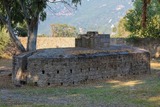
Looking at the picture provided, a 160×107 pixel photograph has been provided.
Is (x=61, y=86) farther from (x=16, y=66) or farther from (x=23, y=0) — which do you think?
(x=23, y=0)

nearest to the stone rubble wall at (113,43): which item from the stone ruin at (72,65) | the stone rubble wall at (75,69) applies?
the stone ruin at (72,65)

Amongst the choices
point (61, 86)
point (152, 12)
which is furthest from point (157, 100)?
point (152, 12)

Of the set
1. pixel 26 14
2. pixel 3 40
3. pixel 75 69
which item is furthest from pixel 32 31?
pixel 3 40

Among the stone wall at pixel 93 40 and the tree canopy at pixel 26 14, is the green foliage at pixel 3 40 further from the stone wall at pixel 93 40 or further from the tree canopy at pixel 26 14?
the stone wall at pixel 93 40

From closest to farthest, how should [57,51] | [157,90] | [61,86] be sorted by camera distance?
1. [157,90]
2. [61,86]
3. [57,51]

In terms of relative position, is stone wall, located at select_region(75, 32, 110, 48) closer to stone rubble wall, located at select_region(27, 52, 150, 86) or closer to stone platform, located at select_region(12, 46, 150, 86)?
stone platform, located at select_region(12, 46, 150, 86)

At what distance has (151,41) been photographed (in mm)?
39719

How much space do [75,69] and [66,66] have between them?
0.62m

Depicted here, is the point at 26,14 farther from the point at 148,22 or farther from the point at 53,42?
the point at 148,22

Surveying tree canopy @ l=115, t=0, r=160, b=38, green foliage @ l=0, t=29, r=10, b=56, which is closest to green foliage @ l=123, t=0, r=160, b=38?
tree canopy @ l=115, t=0, r=160, b=38

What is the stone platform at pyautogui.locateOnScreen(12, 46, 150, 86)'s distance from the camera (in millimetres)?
19234

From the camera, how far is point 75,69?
19828 mm

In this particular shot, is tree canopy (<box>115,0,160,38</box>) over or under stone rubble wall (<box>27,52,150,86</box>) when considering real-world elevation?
over

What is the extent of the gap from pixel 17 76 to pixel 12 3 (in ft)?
19.3
